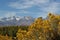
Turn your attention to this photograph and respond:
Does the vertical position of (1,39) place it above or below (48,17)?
below

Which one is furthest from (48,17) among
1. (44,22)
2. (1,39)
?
(1,39)

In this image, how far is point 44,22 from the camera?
3819 centimetres

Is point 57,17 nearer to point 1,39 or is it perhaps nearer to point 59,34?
point 59,34

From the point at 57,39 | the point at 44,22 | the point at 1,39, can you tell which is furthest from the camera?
the point at 1,39

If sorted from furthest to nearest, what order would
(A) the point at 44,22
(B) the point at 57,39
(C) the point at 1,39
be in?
1. (C) the point at 1,39
2. (A) the point at 44,22
3. (B) the point at 57,39

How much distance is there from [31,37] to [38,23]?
8.40ft

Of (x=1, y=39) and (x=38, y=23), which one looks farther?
(x=1, y=39)

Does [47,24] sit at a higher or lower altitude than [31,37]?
higher

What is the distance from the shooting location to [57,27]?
118ft

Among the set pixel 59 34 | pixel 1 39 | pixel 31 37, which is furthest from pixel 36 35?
pixel 1 39

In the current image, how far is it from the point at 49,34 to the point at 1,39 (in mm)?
10805

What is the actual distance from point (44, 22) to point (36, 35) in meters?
2.46

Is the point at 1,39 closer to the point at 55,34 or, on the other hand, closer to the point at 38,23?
the point at 38,23

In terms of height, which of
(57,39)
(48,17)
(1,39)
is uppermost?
(48,17)
